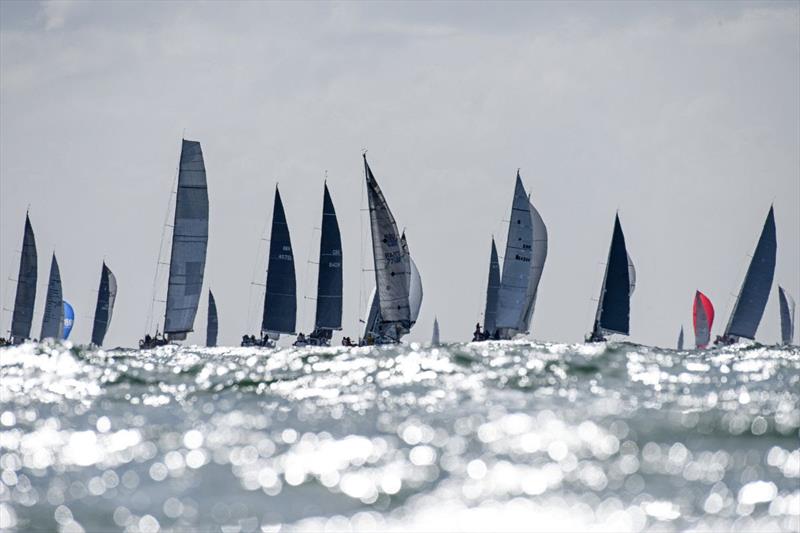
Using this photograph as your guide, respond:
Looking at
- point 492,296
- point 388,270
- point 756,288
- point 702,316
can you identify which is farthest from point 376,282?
point 702,316

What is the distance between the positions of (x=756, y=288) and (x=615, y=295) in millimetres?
9336

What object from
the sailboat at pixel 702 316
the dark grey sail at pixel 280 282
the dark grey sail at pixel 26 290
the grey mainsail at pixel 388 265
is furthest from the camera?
the sailboat at pixel 702 316

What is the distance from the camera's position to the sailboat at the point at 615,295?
70.6 m

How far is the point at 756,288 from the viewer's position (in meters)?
76.5

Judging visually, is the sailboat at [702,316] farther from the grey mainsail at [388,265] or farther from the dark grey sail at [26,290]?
the dark grey sail at [26,290]

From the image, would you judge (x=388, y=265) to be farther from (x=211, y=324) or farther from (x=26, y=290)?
(x=211, y=324)

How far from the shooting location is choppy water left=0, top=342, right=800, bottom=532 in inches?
638

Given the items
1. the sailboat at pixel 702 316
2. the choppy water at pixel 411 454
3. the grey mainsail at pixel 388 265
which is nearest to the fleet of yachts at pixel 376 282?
the grey mainsail at pixel 388 265

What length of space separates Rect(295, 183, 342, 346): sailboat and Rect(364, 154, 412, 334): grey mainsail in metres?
8.24

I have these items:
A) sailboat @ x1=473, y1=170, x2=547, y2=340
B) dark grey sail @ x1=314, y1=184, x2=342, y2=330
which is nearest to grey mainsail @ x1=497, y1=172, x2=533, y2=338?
sailboat @ x1=473, y1=170, x2=547, y2=340

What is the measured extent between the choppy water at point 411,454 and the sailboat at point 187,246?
32.2 m

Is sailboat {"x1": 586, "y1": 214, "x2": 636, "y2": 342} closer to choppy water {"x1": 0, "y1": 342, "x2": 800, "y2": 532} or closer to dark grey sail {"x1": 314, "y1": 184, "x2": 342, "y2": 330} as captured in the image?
dark grey sail {"x1": 314, "y1": 184, "x2": 342, "y2": 330}

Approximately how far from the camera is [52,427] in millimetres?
24812

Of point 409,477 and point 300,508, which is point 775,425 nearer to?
point 409,477
